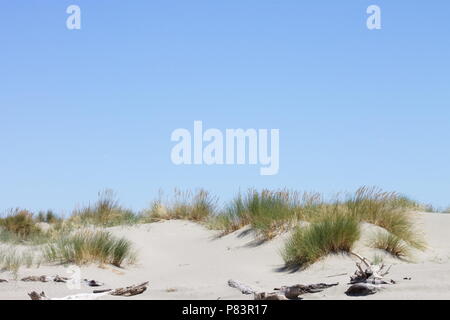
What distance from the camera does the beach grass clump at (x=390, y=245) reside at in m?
11.9

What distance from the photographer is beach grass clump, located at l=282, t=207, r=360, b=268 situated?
11.0m

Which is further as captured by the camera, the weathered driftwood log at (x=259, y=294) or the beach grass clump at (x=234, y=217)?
the beach grass clump at (x=234, y=217)

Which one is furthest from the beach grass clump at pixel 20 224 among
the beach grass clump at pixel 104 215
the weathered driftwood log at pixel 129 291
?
the weathered driftwood log at pixel 129 291

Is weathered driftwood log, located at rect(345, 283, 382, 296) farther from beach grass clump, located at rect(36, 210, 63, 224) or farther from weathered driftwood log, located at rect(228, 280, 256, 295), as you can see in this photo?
beach grass clump, located at rect(36, 210, 63, 224)

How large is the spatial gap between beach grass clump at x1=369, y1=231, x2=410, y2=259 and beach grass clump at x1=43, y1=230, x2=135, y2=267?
4613mm

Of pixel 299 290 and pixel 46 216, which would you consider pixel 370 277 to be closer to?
pixel 299 290

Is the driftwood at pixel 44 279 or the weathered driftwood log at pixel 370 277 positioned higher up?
the weathered driftwood log at pixel 370 277

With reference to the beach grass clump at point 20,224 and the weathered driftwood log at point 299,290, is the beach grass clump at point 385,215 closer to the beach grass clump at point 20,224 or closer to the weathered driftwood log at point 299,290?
the weathered driftwood log at point 299,290

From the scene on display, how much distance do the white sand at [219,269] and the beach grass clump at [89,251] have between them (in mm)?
308

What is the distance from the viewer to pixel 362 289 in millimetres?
7000

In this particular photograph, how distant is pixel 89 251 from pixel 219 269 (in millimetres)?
2387
